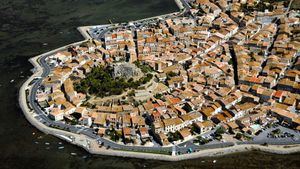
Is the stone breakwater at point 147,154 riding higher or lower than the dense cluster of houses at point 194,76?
lower

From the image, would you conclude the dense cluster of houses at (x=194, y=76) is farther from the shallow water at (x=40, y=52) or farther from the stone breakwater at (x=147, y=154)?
the shallow water at (x=40, y=52)

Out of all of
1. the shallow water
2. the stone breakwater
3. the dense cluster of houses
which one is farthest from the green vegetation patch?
the shallow water

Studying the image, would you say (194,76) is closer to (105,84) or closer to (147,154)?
(105,84)

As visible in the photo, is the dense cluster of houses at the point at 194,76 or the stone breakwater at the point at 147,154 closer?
the stone breakwater at the point at 147,154

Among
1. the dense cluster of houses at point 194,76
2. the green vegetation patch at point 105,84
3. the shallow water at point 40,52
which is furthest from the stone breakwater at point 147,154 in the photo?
the green vegetation patch at point 105,84

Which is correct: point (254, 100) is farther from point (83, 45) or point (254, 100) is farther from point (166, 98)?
point (83, 45)

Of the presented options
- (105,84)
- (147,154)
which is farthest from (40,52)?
(147,154)

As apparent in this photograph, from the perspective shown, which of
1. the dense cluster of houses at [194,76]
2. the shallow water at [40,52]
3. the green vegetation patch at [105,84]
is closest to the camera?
the shallow water at [40,52]
